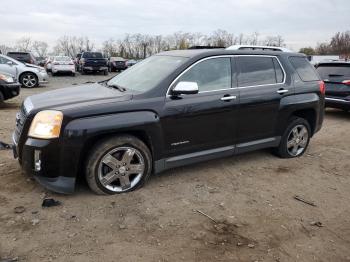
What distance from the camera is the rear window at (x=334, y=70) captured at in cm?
985

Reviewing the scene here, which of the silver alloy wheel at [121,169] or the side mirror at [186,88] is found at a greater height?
the side mirror at [186,88]

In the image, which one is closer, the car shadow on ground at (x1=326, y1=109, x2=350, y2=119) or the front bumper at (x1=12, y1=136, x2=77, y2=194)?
the front bumper at (x1=12, y1=136, x2=77, y2=194)

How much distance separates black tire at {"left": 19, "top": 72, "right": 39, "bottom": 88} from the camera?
50.3 ft

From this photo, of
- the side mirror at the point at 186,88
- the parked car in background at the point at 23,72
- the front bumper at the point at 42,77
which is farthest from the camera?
the front bumper at the point at 42,77

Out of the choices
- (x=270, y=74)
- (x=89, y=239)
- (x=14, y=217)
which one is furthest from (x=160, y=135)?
(x=270, y=74)

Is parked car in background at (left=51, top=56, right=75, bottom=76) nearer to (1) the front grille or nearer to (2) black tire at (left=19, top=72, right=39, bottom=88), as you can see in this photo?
(2) black tire at (left=19, top=72, right=39, bottom=88)

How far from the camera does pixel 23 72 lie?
50.2 ft

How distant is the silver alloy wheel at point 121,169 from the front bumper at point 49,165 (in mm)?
359

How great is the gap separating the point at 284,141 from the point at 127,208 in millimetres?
3035

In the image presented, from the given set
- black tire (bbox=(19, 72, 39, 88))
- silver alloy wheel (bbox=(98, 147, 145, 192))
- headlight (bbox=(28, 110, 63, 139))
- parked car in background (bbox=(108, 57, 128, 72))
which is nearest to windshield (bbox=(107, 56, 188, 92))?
silver alloy wheel (bbox=(98, 147, 145, 192))

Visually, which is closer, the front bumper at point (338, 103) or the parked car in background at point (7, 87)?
the front bumper at point (338, 103)

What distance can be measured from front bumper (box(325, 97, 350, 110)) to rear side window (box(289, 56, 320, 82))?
12.4 ft

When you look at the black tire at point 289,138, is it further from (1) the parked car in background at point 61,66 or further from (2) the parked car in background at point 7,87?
(1) the parked car in background at point 61,66

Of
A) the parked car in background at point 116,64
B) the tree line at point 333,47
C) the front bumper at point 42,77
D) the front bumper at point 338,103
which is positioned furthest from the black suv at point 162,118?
the tree line at point 333,47
